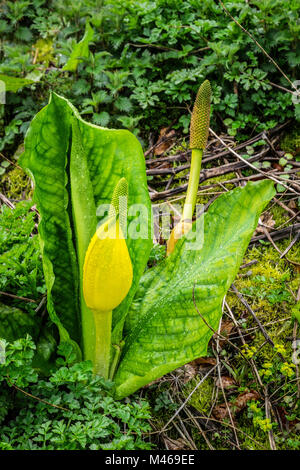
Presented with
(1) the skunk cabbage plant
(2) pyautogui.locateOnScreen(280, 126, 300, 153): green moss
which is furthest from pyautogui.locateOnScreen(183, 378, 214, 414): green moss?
(2) pyautogui.locateOnScreen(280, 126, 300, 153): green moss

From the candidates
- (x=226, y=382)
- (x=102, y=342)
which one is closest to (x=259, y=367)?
(x=226, y=382)

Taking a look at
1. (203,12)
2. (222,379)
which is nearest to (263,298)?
(222,379)

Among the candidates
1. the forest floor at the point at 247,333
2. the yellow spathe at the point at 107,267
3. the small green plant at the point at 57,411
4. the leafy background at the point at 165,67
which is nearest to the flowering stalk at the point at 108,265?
the yellow spathe at the point at 107,267

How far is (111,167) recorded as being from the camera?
1.34 m

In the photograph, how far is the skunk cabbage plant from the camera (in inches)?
48.0

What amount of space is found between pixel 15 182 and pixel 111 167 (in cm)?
117

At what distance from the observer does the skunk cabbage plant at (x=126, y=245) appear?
122cm

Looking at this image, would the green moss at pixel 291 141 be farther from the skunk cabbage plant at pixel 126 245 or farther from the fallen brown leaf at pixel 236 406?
the fallen brown leaf at pixel 236 406

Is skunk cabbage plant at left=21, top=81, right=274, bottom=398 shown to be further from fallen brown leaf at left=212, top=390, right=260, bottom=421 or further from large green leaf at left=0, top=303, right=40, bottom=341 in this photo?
fallen brown leaf at left=212, top=390, right=260, bottom=421

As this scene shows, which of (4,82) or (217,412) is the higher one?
(4,82)

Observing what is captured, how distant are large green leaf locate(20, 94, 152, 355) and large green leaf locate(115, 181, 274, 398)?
0.09 metres

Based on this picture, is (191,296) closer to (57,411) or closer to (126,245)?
(126,245)

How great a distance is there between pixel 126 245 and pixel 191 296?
8.6 inches
